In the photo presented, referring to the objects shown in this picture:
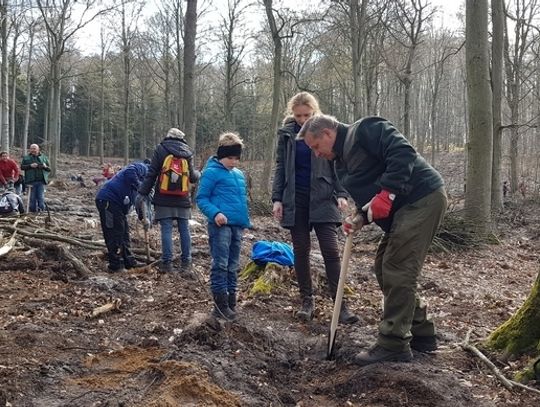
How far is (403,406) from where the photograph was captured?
133 inches

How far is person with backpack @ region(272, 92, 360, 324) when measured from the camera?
5.06 meters

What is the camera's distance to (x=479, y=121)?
1091cm

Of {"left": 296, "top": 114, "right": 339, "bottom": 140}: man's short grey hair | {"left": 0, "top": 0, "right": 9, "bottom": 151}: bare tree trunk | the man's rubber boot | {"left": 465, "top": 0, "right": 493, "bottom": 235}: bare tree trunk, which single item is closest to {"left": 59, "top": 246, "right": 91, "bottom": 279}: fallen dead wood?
{"left": 296, "top": 114, "right": 339, "bottom": 140}: man's short grey hair

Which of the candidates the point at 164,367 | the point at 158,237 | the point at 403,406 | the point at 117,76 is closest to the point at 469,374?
the point at 403,406

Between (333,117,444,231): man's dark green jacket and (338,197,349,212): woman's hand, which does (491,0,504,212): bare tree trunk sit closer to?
(338,197,349,212): woman's hand

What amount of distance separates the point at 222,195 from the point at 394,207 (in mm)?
1839

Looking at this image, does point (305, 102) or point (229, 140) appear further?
point (229, 140)

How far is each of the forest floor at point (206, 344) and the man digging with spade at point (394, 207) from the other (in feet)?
0.96

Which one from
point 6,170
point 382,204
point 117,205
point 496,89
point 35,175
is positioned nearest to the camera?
point 382,204

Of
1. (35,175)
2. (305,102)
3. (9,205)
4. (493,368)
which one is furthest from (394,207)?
(35,175)

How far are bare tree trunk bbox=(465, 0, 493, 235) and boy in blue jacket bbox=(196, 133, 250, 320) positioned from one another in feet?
23.5

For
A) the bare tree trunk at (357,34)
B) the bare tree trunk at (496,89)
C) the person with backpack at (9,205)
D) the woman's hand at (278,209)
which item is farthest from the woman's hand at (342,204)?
the bare tree trunk at (357,34)

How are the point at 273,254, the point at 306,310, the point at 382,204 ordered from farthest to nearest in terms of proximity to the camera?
1. the point at 273,254
2. the point at 306,310
3. the point at 382,204

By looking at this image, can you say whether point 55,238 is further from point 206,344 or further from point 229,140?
point 206,344
